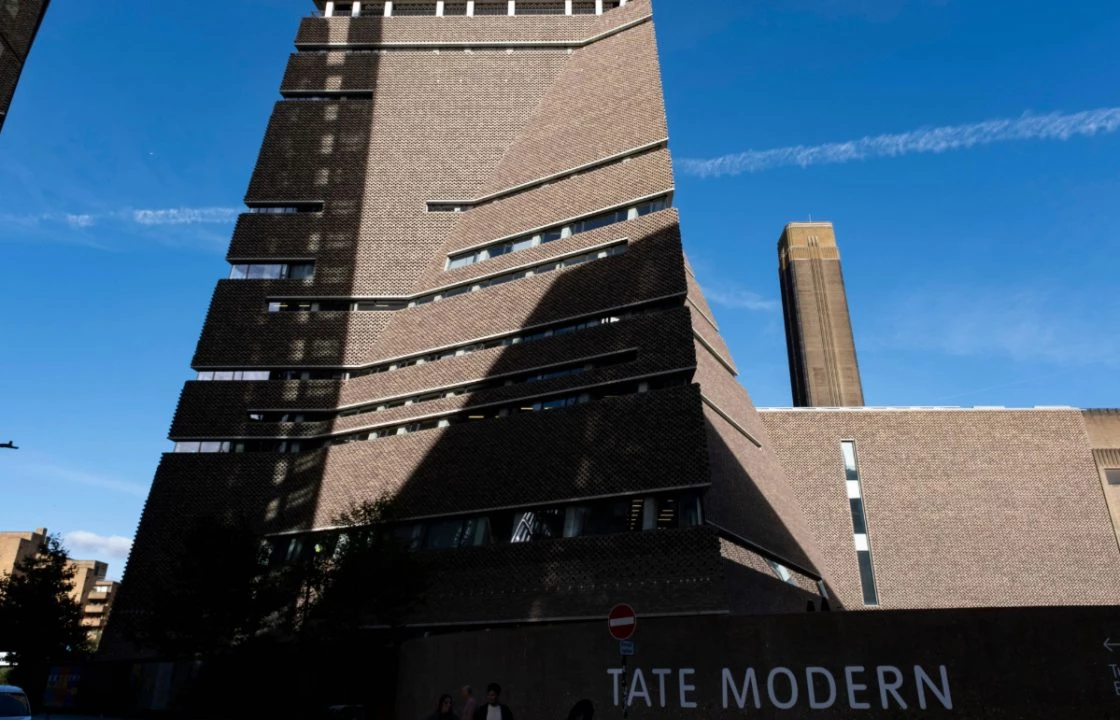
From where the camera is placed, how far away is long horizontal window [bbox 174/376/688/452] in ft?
111

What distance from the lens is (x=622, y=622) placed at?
11391 mm

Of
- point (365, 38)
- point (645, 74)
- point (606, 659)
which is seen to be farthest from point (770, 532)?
point (365, 38)

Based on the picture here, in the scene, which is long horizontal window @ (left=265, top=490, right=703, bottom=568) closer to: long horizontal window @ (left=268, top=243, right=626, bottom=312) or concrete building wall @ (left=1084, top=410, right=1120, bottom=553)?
long horizontal window @ (left=268, top=243, right=626, bottom=312)

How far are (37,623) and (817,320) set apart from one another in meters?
95.6

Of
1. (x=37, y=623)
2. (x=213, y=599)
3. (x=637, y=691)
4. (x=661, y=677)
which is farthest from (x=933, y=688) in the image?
(x=37, y=623)

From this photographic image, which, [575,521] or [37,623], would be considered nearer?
[575,521]

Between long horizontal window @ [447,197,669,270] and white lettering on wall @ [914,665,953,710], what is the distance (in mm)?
29632

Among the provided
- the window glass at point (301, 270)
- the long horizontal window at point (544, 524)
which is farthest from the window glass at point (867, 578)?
the window glass at point (301, 270)

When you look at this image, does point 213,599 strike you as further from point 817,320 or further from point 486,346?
point 817,320

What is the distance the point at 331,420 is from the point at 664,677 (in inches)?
1327

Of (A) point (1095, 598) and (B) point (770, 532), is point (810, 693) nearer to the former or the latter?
(B) point (770, 532)

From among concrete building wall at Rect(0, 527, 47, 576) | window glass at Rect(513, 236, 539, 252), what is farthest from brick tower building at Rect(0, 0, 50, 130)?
concrete building wall at Rect(0, 527, 47, 576)

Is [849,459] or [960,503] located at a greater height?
[849,459]

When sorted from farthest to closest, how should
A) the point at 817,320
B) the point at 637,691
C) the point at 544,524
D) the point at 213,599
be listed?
the point at 817,320 < the point at 213,599 < the point at 544,524 < the point at 637,691
